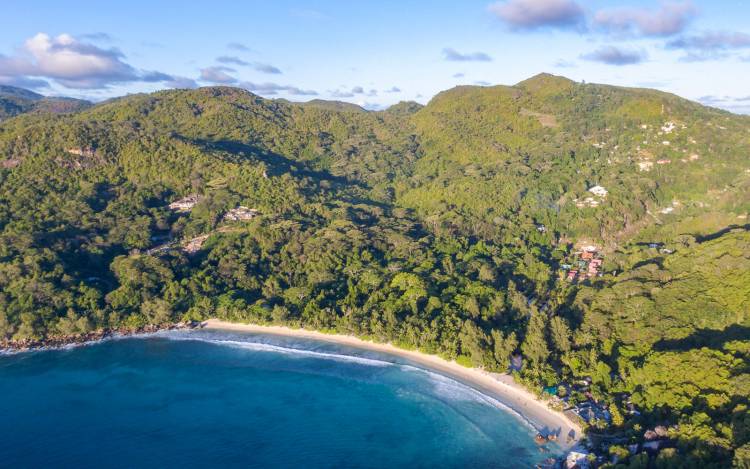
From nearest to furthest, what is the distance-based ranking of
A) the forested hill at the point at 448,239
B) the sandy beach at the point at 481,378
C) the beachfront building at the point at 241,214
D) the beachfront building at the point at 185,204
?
the sandy beach at the point at 481,378
the forested hill at the point at 448,239
the beachfront building at the point at 241,214
the beachfront building at the point at 185,204

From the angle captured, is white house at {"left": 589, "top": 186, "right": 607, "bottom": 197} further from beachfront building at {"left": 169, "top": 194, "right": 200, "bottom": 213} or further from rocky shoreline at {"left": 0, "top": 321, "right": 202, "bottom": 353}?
rocky shoreline at {"left": 0, "top": 321, "right": 202, "bottom": 353}

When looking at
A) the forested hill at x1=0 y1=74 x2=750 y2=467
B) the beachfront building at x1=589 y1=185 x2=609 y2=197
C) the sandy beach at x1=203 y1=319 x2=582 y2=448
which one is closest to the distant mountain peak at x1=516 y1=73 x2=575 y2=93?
the forested hill at x1=0 y1=74 x2=750 y2=467

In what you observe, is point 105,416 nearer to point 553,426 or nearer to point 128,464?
point 128,464

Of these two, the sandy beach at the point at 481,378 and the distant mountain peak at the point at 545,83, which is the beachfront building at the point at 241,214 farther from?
the distant mountain peak at the point at 545,83

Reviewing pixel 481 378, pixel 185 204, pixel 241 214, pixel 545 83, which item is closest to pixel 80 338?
pixel 241 214

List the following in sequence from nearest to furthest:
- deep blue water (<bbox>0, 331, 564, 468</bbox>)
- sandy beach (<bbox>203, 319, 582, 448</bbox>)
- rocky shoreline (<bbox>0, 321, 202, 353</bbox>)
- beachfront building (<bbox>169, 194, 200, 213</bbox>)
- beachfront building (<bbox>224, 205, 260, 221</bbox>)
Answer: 1. deep blue water (<bbox>0, 331, 564, 468</bbox>)
2. sandy beach (<bbox>203, 319, 582, 448</bbox>)
3. rocky shoreline (<bbox>0, 321, 202, 353</bbox>)
4. beachfront building (<bbox>224, 205, 260, 221</bbox>)
5. beachfront building (<bbox>169, 194, 200, 213</bbox>)

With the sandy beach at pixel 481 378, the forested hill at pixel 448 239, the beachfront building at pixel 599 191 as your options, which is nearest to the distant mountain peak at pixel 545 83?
the forested hill at pixel 448 239

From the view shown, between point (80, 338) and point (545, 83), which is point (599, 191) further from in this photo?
point (80, 338)
